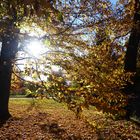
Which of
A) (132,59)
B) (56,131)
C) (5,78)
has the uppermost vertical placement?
(132,59)

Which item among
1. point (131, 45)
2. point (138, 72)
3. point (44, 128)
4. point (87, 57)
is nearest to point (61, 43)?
point (87, 57)

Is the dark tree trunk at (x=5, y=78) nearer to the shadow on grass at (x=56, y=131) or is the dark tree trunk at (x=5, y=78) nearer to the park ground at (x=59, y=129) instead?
the park ground at (x=59, y=129)

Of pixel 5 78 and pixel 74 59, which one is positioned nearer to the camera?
pixel 74 59

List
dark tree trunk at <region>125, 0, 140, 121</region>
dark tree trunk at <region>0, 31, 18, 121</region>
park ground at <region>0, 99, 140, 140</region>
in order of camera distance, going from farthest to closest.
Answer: dark tree trunk at <region>125, 0, 140, 121</region> < dark tree trunk at <region>0, 31, 18, 121</region> < park ground at <region>0, 99, 140, 140</region>

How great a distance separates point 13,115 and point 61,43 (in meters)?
5.44

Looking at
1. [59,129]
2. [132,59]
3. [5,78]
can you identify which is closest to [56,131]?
[59,129]

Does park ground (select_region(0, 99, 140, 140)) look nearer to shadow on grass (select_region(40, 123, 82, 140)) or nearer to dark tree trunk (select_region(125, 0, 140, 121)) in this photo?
shadow on grass (select_region(40, 123, 82, 140))

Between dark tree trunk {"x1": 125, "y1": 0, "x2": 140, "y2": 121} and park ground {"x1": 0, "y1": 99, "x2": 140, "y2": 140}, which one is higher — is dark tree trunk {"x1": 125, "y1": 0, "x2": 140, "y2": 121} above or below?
above

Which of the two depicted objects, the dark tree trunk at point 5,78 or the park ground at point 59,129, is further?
the dark tree trunk at point 5,78

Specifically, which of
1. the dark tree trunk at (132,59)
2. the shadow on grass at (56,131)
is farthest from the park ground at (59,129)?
the dark tree trunk at (132,59)

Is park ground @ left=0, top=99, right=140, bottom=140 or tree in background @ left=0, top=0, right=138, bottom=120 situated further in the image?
park ground @ left=0, top=99, right=140, bottom=140

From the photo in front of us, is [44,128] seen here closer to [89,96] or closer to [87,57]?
[87,57]

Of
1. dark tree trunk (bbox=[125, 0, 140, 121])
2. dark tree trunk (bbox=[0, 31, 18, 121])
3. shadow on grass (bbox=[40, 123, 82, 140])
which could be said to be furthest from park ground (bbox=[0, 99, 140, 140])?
dark tree trunk (bbox=[125, 0, 140, 121])

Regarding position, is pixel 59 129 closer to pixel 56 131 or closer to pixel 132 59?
pixel 56 131
